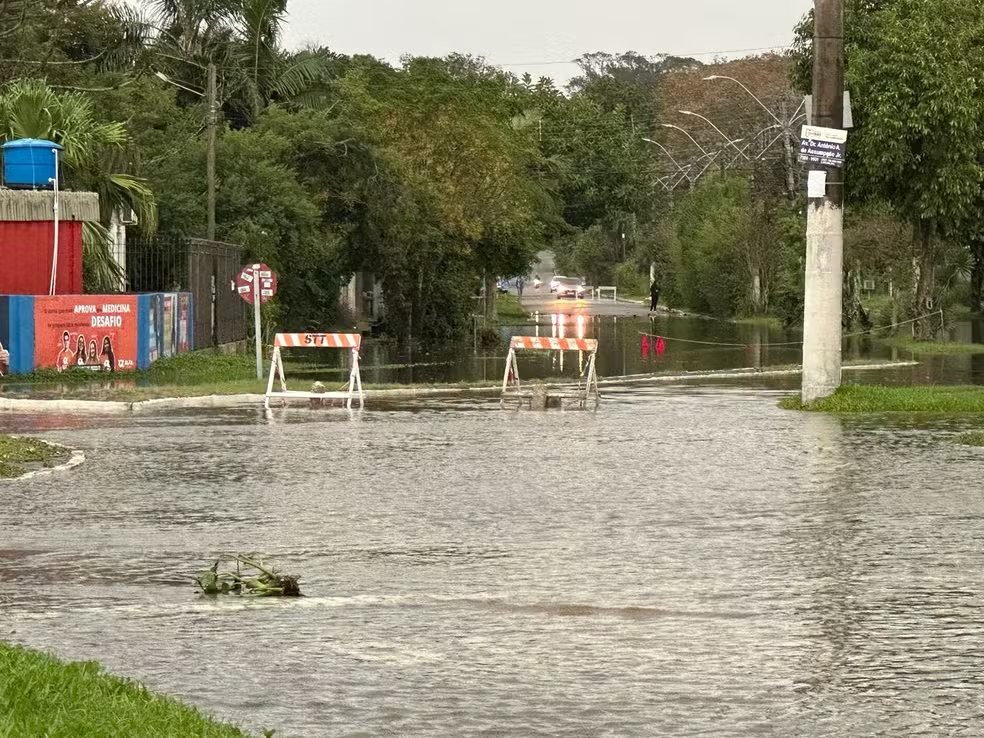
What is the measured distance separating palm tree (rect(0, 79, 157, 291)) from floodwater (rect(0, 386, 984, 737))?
65.4 feet

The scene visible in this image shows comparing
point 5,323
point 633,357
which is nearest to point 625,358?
point 633,357

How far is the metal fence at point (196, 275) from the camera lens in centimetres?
4275

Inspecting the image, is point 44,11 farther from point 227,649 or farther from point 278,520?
point 227,649

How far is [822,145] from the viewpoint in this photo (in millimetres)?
24688

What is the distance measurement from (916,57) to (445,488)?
3349 cm

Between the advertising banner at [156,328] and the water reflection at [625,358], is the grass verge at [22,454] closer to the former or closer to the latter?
the water reflection at [625,358]

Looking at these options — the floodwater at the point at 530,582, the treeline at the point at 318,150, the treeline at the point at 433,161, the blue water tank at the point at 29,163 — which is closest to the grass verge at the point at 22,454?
the floodwater at the point at 530,582

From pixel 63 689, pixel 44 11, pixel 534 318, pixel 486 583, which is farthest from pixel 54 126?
pixel 534 318

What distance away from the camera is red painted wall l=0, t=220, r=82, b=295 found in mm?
37281

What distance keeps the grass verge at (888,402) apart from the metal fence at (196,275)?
64.2 feet

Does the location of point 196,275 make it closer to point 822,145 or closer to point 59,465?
point 822,145

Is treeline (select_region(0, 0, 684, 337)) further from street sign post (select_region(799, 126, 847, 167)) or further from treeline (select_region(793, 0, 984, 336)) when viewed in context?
street sign post (select_region(799, 126, 847, 167))

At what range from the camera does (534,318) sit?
3351 inches

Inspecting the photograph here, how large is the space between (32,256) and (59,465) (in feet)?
65.7
